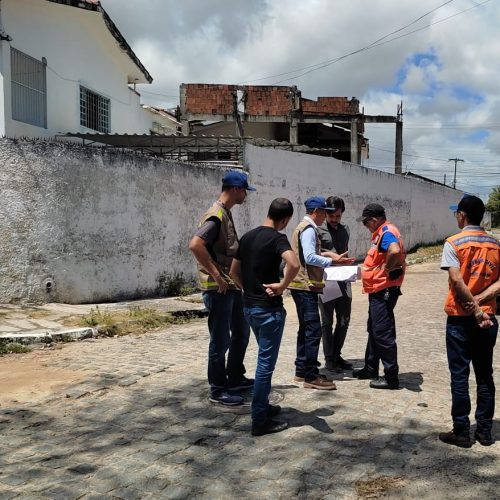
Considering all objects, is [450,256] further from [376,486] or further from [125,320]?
[125,320]

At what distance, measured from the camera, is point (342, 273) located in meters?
4.93

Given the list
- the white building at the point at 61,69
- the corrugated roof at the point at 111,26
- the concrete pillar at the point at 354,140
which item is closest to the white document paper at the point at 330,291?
the white building at the point at 61,69

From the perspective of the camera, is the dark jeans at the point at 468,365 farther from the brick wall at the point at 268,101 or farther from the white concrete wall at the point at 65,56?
the brick wall at the point at 268,101

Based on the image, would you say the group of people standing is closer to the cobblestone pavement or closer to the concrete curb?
the cobblestone pavement

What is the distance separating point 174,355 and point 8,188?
4167 mm

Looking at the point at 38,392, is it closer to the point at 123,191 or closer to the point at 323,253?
the point at 323,253

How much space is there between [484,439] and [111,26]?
13.5m

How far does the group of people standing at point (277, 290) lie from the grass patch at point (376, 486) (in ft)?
2.81

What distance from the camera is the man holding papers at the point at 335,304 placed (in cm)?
528

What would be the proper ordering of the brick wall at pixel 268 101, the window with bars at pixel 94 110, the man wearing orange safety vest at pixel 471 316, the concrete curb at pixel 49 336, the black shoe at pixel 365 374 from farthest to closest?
the brick wall at pixel 268 101
the window with bars at pixel 94 110
the concrete curb at pixel 49 336
the black shoe at pixel 365 374
the man wearing orange safety vest at pixel 471 316

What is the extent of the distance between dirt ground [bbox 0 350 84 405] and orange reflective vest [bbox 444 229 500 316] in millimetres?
3597

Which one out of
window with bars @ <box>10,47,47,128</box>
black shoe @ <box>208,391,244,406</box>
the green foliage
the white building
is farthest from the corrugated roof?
black shoe @ <box>208,391,244,406</box>

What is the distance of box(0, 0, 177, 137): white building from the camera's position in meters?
11.0

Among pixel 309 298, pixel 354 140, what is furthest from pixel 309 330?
pixel 354 140
